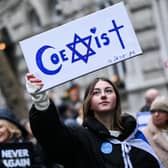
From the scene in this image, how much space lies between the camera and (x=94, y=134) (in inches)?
→ 165

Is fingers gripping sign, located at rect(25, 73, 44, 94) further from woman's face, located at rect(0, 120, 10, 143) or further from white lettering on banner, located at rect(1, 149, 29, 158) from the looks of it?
white lettering on banner, located at rect(1, 149, 29, 158)

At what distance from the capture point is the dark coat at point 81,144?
3980 millimetres

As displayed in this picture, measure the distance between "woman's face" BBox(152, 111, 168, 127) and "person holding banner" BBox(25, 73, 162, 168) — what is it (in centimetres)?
163

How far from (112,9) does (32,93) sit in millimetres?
869

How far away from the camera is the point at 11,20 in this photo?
68.8 ft

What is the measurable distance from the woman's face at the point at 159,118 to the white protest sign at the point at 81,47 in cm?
155

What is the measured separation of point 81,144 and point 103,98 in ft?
1.09

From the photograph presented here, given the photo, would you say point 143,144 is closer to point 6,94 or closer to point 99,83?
point 99,83

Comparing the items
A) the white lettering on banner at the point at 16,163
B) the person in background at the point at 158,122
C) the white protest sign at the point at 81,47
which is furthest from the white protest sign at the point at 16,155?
the white protest sign at the point at 81,47

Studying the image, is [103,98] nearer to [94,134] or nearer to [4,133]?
[94,134]

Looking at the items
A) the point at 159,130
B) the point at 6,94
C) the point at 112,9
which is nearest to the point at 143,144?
the point at 112,9

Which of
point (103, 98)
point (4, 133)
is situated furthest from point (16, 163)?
point (103, 98)

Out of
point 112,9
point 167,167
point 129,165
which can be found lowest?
point 167,167

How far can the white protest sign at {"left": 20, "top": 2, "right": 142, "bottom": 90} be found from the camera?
438cm
